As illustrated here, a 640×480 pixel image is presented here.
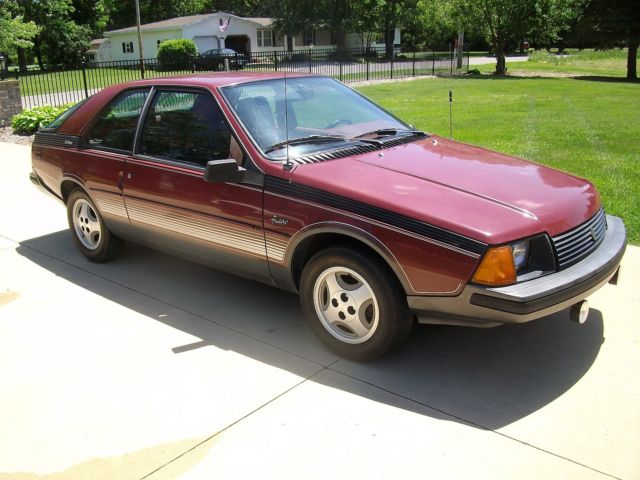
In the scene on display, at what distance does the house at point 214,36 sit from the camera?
166 feet

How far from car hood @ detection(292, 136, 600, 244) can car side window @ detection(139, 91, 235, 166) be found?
2.52 ft

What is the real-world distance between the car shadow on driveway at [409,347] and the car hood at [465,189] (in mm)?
870

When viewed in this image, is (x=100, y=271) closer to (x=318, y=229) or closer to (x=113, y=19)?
(x=318, y=229)

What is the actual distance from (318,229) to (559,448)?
1721mm

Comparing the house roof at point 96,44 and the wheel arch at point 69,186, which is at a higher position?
the house roof at point 96,44

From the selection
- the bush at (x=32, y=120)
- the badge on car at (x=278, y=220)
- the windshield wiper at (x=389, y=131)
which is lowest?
the bush at (x=32, y=120)

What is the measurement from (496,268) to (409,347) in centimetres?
105

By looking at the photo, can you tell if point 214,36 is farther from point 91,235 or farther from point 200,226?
point 200,226

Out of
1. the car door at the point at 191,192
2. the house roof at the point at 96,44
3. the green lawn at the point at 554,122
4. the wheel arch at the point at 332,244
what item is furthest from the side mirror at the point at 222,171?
the house roof at the point at 96,44

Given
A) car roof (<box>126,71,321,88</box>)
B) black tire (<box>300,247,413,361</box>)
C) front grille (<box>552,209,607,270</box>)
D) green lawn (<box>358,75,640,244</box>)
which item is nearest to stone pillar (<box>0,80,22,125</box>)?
green lawn (<box>358,75,640,244</box>)

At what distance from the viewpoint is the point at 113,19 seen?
7075cm

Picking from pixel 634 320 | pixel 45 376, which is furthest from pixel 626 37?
pixel 45 376

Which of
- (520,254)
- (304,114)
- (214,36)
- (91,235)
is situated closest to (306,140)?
(304,114)

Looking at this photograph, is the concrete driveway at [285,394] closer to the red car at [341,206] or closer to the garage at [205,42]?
the red car at [341,206]
